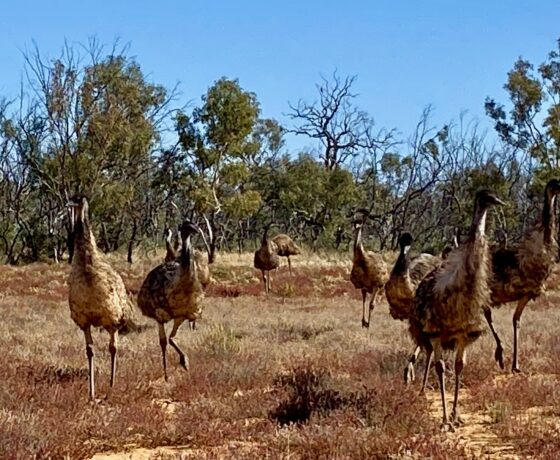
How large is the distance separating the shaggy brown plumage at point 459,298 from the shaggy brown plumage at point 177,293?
3466mm

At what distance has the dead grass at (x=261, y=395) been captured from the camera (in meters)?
6.42

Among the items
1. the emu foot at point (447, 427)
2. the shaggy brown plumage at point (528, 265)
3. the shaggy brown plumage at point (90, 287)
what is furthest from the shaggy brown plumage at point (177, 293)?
the emu foot at point (447, 427)

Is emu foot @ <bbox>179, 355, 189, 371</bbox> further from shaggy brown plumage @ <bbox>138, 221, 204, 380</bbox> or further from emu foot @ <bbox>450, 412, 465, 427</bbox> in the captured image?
emu foot @ <bbox>450, 412, 465, 427</bbox>

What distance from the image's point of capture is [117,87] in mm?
36812

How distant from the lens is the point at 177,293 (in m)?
10.5

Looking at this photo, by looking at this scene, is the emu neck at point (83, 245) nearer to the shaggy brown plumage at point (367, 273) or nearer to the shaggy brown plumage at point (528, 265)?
the shaggy brown plumage at point (528, 265)

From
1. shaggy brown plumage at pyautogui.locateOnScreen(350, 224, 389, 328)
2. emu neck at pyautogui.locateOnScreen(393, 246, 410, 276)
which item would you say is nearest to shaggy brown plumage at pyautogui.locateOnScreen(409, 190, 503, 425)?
emu neck at pyautogui.locateOnScreen(393, 246, 410, 276)

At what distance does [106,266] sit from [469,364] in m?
4.43

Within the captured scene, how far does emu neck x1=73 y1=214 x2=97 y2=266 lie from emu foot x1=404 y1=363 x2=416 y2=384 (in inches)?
139

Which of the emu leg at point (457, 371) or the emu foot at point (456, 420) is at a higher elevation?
the emu leg at point (457, 371)

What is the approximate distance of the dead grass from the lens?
6.42m

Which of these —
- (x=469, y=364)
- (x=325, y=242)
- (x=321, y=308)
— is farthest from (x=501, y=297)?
(x=325, y=242)

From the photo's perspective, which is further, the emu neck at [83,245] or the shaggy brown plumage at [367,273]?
the shaggy brown plumage at [367,273]

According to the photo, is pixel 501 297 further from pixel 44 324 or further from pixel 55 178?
pixel 55 178
